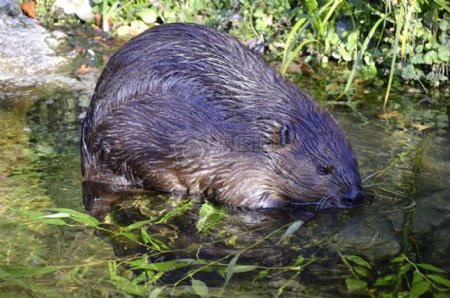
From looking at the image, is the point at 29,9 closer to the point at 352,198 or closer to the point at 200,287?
the point at 352,198

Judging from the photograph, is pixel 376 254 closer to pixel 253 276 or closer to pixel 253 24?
pixel 253 276

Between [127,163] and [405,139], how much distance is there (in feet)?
5.58

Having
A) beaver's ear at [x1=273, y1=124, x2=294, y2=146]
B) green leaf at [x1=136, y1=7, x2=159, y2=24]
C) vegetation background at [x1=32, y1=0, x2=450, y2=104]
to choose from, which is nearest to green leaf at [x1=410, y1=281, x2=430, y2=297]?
beaver's ear at [x1=273, y1=124, x2=294, y2=146]

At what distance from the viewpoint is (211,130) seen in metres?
4.00

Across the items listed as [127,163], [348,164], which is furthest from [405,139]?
[127,163]

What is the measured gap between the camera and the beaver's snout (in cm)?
383

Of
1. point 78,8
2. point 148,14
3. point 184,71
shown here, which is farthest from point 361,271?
point 78,8

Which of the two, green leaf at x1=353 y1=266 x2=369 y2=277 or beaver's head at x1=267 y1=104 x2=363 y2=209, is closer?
green leaf at x1=353 y1=266 x2=369 y2=277

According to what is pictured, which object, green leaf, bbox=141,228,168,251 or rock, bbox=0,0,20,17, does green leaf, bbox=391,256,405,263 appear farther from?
rock, bbox=0,0,20,17

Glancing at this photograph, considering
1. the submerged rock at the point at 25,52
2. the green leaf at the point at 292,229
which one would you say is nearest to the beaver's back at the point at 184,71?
the green leaf at the point at 292,229

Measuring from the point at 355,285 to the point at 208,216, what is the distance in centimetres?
101

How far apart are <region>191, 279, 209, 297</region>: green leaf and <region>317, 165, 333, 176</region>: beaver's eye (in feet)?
3.71

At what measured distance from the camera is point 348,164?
152 inches

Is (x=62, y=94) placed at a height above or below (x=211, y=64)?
below
